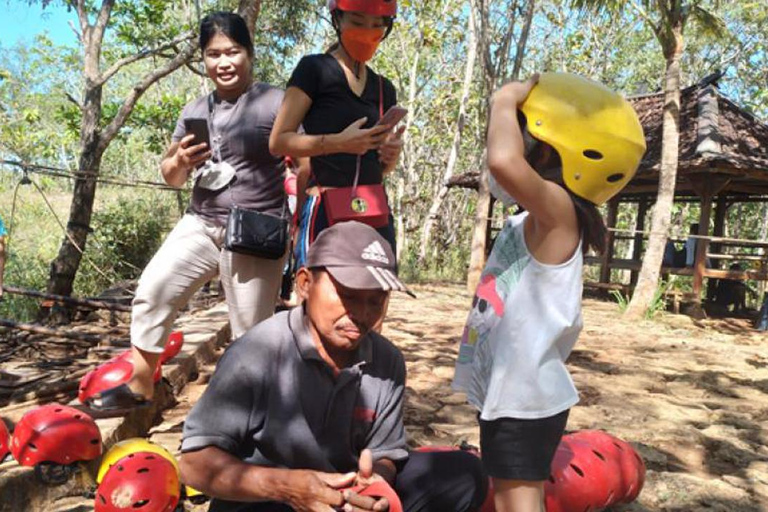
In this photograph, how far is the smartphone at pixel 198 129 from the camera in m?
2.69

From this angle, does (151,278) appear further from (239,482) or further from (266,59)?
(266,59)

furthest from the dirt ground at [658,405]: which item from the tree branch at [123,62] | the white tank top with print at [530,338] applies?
the tree branch at [123,62]

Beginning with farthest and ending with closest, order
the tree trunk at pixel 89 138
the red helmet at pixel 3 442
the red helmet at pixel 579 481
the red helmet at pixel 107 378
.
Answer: the tree trunk at pixel 89 138, the red helmet at pixel 107 378, the red helmet at pixel 3 442, the red helmet at pixel 579 481

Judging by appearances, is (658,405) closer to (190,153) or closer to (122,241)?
(190,153)

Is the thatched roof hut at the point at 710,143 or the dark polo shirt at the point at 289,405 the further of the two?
the thatched roof hut at the point at 710,143

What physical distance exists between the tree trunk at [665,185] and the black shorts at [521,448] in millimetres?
8289

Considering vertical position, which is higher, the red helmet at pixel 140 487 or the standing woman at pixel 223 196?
the standing woman at pixel 223 196

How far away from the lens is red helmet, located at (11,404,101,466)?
2.46 m

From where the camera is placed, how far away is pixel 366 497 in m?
1.56

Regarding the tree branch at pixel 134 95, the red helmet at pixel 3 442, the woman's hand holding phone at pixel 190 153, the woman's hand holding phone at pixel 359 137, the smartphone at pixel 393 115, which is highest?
the tree branch at pixel 134 95

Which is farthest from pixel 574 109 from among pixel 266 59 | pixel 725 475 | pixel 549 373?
pixel 266 59

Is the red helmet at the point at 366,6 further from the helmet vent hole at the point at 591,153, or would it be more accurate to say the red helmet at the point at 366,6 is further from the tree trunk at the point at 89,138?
the tree trunk at the point at 89,138

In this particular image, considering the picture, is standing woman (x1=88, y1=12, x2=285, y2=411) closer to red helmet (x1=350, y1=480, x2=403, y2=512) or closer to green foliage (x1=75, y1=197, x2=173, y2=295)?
red helmet (x1=350, y1=480, x2=403, y2=512)

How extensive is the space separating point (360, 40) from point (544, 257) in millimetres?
1182
